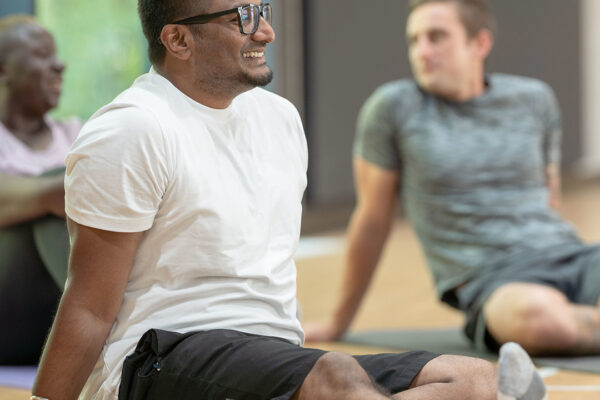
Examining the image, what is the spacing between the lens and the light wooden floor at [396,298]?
270cm

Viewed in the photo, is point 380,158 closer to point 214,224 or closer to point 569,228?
point 569,228

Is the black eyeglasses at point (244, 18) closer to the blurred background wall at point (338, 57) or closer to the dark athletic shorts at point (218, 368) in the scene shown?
the dark athletic shorts at point (218, 368)

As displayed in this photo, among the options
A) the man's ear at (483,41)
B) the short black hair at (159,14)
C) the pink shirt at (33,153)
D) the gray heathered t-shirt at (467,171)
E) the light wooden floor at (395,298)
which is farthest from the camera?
the man's ear at (483,41)

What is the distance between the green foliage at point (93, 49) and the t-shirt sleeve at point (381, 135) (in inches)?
74.3

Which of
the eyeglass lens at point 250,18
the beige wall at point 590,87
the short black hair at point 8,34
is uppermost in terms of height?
the eyeglass lens at point 250,18

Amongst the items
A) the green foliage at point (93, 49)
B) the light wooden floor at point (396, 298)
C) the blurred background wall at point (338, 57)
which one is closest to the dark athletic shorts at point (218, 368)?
the light wooden floor at point (396, 298)

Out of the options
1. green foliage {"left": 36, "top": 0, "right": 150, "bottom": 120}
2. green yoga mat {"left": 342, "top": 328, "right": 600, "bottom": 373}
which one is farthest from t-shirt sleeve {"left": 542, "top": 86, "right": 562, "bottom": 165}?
green foliage {"left": 36, "top": 0, "right": 150, "bottom": 120}

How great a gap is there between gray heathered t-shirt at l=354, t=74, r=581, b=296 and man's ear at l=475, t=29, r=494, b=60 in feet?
0.38

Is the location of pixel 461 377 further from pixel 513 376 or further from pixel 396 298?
pixel 396 298

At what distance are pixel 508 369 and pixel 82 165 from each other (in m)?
0.75

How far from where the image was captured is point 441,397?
5.60 ft

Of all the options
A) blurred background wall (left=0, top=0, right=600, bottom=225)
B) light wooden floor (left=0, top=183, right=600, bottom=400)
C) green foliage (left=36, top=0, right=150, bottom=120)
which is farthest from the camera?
blurred background wall (left=0, top=0, right=600, bottom=225)

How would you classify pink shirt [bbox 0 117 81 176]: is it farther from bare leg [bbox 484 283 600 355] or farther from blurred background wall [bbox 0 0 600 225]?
bare leg [bbox 484 283 600 355]

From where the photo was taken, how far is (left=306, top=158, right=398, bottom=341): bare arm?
3.20 meters
